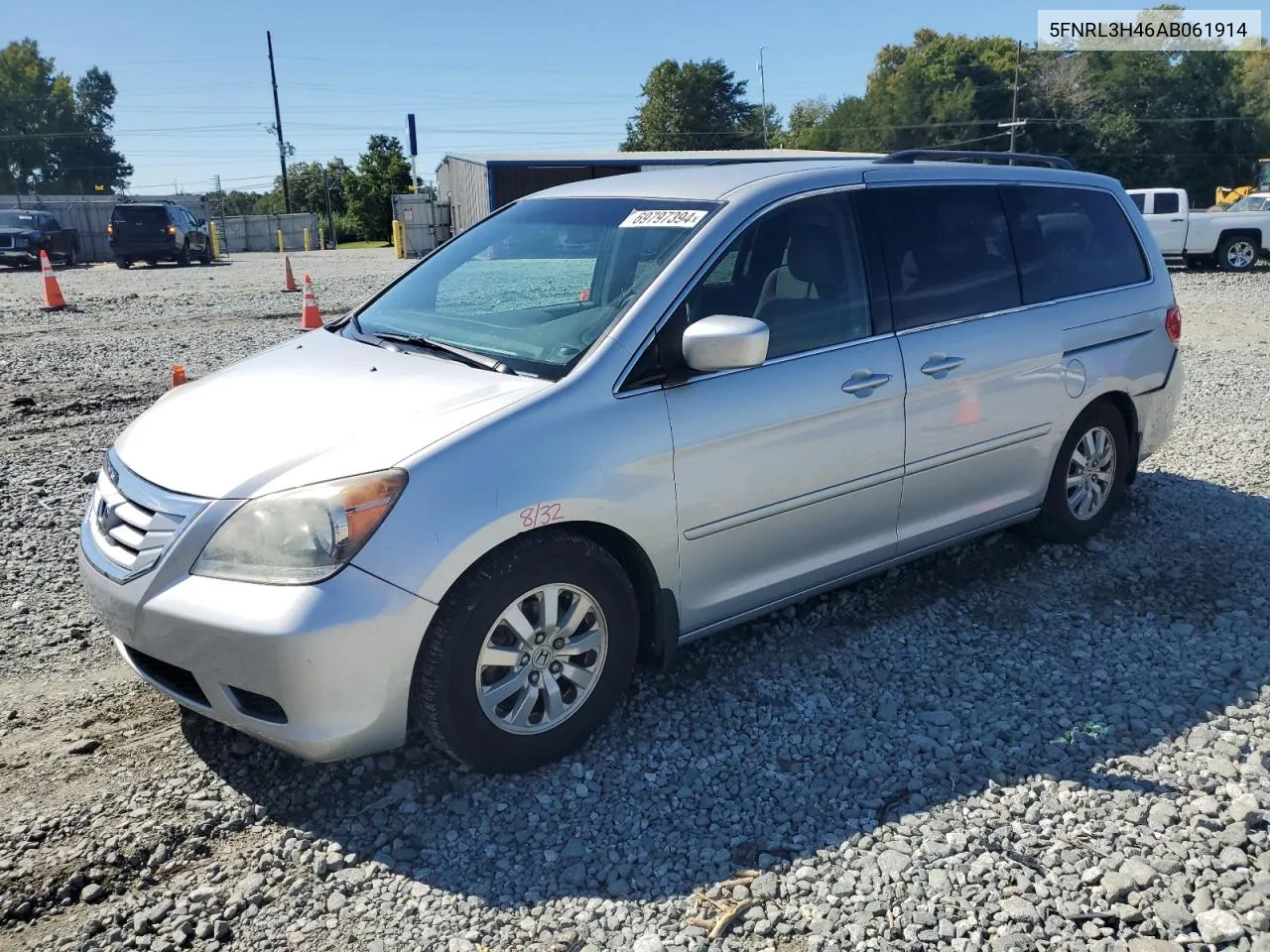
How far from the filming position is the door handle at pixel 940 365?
4191mm

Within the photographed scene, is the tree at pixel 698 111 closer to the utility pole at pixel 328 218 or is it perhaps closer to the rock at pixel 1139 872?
the utility pole at pixel 328 218

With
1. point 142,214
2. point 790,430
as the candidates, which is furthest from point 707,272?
point 142,214

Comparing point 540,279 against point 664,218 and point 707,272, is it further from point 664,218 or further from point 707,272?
point 707,272

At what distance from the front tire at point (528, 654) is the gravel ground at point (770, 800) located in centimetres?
16

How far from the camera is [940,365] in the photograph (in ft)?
13.9

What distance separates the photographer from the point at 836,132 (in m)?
76.7

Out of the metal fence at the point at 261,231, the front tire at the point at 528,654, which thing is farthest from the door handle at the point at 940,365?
the metal fence at the point at 261,231

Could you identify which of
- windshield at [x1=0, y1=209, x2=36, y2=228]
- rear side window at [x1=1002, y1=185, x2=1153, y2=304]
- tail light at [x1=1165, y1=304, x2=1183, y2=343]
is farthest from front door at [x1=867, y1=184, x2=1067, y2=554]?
windshield at [x1=0, y1=209, x2=36, y2=228]

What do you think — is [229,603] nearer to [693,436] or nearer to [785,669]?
[693,436]

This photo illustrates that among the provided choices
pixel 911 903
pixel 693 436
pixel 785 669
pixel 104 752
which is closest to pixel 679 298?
pixel 693 436

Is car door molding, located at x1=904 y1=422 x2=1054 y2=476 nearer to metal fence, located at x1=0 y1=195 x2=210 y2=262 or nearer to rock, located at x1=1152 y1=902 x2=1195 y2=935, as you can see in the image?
rock, located at x1=1152 y1=902 x2=1195 y2=935

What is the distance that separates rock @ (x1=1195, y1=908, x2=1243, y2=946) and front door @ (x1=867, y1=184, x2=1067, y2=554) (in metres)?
1.88

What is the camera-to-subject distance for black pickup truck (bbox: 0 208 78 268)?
28.0 metres

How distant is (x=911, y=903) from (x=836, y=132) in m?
79.7
